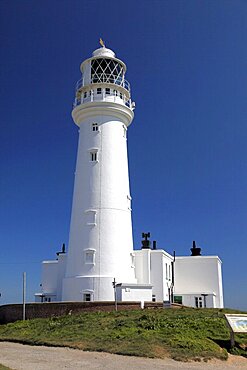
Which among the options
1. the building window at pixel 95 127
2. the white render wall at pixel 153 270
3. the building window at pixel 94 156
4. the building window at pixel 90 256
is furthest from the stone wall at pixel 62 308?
the building window at pixel 95 127

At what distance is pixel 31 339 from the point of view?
57.5ft

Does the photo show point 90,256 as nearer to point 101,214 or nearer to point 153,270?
point 101,214

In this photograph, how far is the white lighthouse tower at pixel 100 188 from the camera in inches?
1094

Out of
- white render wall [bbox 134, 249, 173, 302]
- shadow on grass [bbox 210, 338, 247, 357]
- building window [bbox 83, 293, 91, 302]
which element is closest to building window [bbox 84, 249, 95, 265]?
building window [bbox 83, 293, 91, 302]

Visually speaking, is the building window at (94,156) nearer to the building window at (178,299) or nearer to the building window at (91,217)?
the building window at (91,217)

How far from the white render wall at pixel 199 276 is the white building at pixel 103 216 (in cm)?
90

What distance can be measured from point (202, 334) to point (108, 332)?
3.65 meters

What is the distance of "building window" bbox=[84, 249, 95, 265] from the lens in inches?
1096

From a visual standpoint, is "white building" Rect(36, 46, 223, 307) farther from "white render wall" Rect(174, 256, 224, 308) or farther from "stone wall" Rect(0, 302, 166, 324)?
"stone wall" Rect(0, 302, 166, 324)

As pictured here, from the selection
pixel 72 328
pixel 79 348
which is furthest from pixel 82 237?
pixel 79 348

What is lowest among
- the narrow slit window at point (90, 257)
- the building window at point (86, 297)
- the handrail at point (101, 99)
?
the building window at point (86, 297)

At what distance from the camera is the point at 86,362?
12.9 m

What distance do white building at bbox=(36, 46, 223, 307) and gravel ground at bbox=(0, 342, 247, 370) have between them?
12508 millimetres

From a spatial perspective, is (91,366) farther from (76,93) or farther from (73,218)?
(76,93)
